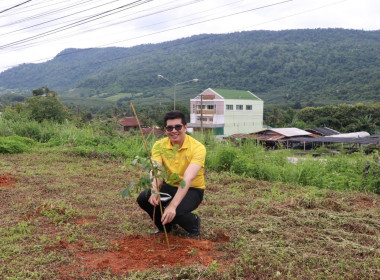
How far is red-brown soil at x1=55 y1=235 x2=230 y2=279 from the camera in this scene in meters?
2.44

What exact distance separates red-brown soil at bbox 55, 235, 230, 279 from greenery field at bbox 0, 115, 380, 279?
0.04ft

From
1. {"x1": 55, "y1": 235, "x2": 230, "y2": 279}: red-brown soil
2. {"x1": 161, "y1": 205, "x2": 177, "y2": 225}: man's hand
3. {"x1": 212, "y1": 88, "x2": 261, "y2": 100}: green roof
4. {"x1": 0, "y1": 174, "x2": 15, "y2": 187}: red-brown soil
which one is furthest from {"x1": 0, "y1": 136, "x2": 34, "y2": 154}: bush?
{"x1": 212, "y1": 88, "x2": 261, "y2": 100}: green roof

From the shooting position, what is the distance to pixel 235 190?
5.23 meters

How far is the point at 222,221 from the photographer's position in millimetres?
3561

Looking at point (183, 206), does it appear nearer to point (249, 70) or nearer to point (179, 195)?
point (179, 195)

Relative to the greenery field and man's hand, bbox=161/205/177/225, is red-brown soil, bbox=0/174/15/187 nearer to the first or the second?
the greenery field

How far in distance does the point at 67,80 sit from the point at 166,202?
349 ft

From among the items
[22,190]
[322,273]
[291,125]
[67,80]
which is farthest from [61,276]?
[67,80]

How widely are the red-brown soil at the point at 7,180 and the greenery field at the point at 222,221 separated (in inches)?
1.5

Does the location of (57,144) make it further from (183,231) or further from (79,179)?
(183,231)

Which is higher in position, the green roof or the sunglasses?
the sunglasses

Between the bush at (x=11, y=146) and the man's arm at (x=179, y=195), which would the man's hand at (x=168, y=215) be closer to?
the man's arm at (x=179, y=195)

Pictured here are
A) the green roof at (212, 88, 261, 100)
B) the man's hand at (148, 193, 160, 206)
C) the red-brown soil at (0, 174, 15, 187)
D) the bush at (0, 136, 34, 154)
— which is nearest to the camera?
the man's hand at (148, 193, 160, 206)

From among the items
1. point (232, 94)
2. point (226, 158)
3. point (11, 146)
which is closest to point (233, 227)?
point (226, 158)
